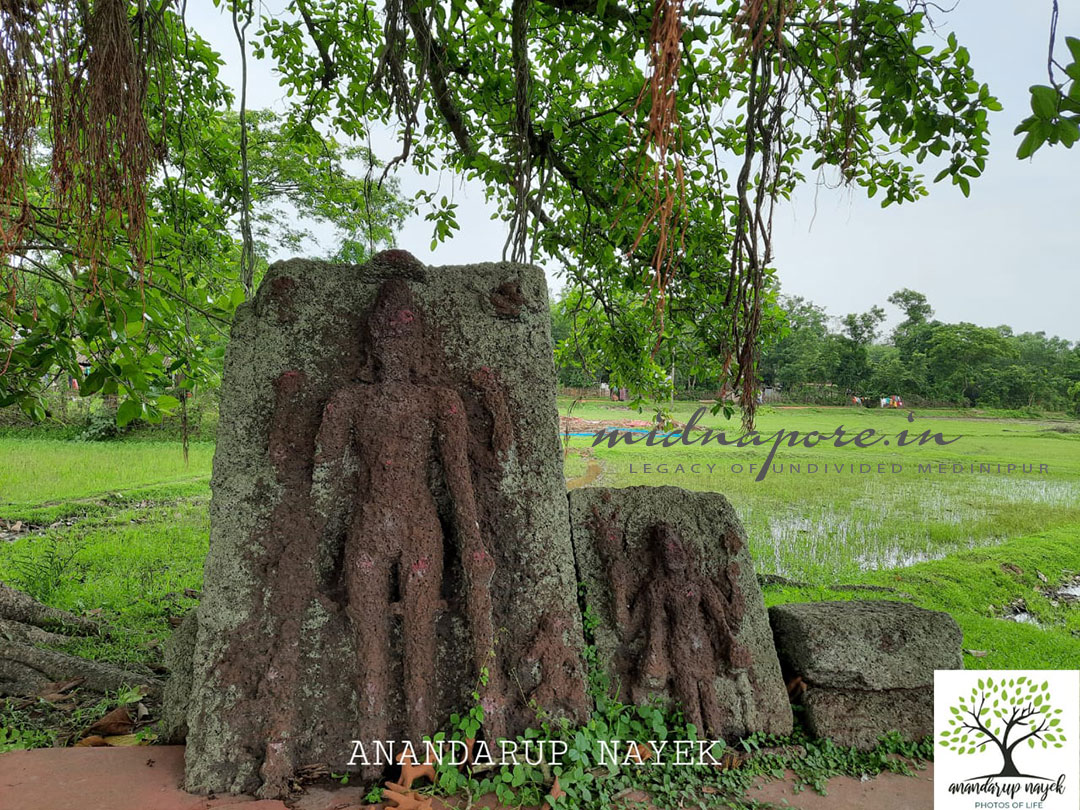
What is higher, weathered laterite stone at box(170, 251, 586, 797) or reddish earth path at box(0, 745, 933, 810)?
weathered laterite stone at box(170, 251, 586, 797)

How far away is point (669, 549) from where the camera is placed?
237 centimetres

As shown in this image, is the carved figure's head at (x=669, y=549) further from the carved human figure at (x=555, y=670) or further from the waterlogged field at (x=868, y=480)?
the waterlogged field at (x=868, y=480)

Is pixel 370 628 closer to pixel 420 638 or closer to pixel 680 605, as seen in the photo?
pixel 420 638

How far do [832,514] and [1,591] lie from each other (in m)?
7.74

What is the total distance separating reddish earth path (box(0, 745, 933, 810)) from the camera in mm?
1703

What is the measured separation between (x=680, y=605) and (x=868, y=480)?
7.61 m

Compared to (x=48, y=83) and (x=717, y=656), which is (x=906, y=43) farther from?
(x=48, y=83)

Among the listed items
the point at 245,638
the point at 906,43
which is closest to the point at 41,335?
the point at 245,638

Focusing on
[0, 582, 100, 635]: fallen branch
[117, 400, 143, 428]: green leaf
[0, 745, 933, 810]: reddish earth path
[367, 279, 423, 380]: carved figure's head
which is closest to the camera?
[0, 745, 933, 810]: reddish earth path

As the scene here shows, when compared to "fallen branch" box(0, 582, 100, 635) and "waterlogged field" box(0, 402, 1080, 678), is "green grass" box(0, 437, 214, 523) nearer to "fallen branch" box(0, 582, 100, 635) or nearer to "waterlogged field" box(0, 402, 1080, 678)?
"waterlogged field" box(0, 402, 1080, 678)

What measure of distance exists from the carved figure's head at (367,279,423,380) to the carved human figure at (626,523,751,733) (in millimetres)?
1266

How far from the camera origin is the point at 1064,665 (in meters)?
3.51

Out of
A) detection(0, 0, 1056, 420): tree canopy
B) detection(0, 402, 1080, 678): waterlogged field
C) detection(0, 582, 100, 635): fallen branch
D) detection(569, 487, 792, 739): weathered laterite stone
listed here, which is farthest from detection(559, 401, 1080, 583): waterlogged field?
detection(0, 582, 100, 635): fallen branch

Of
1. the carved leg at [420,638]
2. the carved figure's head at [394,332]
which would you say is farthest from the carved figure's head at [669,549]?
the carved figure's head at [394,332]
